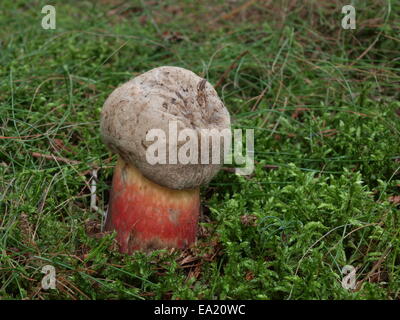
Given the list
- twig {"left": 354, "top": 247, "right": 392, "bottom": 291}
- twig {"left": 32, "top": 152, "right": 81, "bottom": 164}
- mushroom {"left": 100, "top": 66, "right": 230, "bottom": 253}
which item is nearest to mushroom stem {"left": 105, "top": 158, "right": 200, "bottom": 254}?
mushroom {"left": 100, "top": 66, "right": 230, "bottom": 253}

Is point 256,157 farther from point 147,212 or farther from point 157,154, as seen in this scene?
point 157,154

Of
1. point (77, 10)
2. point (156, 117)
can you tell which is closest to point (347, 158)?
point (156, 117)

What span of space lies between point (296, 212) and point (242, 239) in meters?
0.28

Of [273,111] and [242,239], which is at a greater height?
[273,111]

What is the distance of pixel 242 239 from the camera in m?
2.17

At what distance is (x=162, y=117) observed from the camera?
178 centimetres

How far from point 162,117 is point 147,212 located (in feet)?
1.38

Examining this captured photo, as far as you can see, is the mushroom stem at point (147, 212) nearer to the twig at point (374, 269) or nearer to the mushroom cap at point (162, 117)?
the mushroom cap at point (162, 117)

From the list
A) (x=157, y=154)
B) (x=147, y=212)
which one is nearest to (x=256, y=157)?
(x=147, y=212)

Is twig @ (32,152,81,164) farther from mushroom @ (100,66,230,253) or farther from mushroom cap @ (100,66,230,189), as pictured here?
mushroom cap @ (100,66,230,189)

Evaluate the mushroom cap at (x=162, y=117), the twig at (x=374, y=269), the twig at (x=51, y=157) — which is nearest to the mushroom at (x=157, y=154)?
the mushroom cap at (x=162, y=117)

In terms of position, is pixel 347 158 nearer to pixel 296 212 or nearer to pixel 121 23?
pixel 296 212

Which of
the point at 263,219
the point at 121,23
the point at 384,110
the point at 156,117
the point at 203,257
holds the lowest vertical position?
the point at 203,257

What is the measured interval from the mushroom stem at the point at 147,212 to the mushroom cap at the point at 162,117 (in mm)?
86
